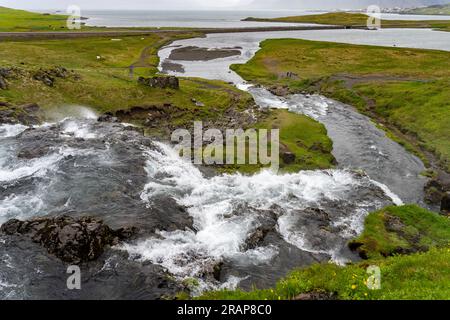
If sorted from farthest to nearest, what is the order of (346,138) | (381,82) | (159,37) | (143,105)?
(159,37)
(381,82)
(143,105)
(346,138)

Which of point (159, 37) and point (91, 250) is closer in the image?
point (91, 250)

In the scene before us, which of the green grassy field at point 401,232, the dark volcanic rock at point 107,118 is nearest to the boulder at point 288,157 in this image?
the green grassy field at point 401,232

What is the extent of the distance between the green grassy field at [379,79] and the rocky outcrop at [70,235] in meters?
43.8

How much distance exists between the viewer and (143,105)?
61.6m

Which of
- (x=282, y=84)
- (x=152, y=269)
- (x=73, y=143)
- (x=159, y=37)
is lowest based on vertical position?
(x=152, y=269)

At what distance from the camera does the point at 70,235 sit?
24.5 metres

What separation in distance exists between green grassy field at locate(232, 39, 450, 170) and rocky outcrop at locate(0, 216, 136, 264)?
43.8 m

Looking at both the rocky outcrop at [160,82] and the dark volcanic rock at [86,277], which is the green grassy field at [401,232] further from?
the rocky outcrop at [160,82]

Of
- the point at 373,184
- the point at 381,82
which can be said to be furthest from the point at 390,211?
the point at 381,82

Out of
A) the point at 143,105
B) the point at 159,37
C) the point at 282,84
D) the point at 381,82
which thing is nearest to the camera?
the point at 143,105

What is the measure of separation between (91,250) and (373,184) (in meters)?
30.0

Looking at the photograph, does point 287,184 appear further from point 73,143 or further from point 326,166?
point 73,143

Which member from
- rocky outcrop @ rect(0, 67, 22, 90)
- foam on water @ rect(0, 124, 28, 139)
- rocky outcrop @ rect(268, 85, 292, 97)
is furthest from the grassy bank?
rocky outcrop @ rect(268, 85, 292, 97)

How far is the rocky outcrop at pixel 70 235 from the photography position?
23.9 metres
